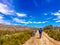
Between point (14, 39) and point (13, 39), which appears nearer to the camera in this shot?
point (13, 39)

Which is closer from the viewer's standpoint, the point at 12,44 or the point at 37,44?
the point at 12,44

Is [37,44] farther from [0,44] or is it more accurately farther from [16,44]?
[0,44]

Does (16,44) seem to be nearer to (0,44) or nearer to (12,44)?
(12,44)

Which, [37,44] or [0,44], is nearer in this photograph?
[0,44]

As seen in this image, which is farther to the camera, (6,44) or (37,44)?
(37,44)

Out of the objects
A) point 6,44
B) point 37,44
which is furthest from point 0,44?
point 37,44

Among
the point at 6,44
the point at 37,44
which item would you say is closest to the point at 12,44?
the point at 6,44

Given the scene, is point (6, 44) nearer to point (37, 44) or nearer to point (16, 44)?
point (16, 44)

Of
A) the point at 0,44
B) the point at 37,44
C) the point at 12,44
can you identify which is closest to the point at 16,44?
the point at 12,44
